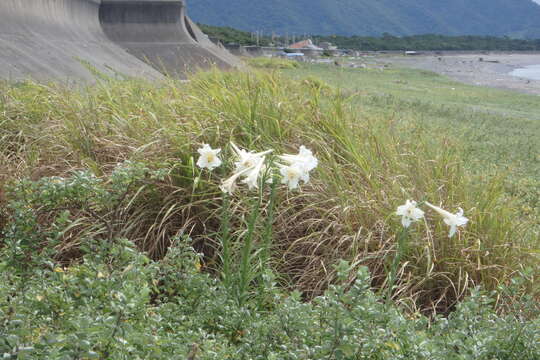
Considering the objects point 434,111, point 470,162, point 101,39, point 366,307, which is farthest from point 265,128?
point 101,39

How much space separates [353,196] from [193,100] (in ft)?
5.23

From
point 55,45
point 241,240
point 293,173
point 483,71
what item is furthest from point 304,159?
point 483,71

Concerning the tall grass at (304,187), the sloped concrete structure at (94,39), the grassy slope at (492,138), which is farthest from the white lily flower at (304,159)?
the sloped concrete structure at (94,39)

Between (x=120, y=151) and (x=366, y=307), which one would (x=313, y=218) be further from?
(x=366, y=307)

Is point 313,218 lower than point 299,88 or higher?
lower

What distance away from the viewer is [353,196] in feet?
11.2

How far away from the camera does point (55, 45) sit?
1170 cm

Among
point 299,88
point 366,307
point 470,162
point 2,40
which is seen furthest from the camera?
point 2,40

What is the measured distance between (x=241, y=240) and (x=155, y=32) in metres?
17.4

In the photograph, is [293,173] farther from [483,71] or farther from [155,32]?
[483,71]

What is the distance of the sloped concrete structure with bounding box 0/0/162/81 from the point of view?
8.99 m

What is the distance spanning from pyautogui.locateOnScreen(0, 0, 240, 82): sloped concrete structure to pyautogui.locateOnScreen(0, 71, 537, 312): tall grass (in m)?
1.88

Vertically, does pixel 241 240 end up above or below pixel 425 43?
above

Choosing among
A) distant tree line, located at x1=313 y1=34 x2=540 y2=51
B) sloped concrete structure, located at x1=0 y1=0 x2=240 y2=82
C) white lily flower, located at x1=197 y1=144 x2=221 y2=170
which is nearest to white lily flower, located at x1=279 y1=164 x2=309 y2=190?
white lily flower, located at x1=197 y1=144 x2=221 y2=170
